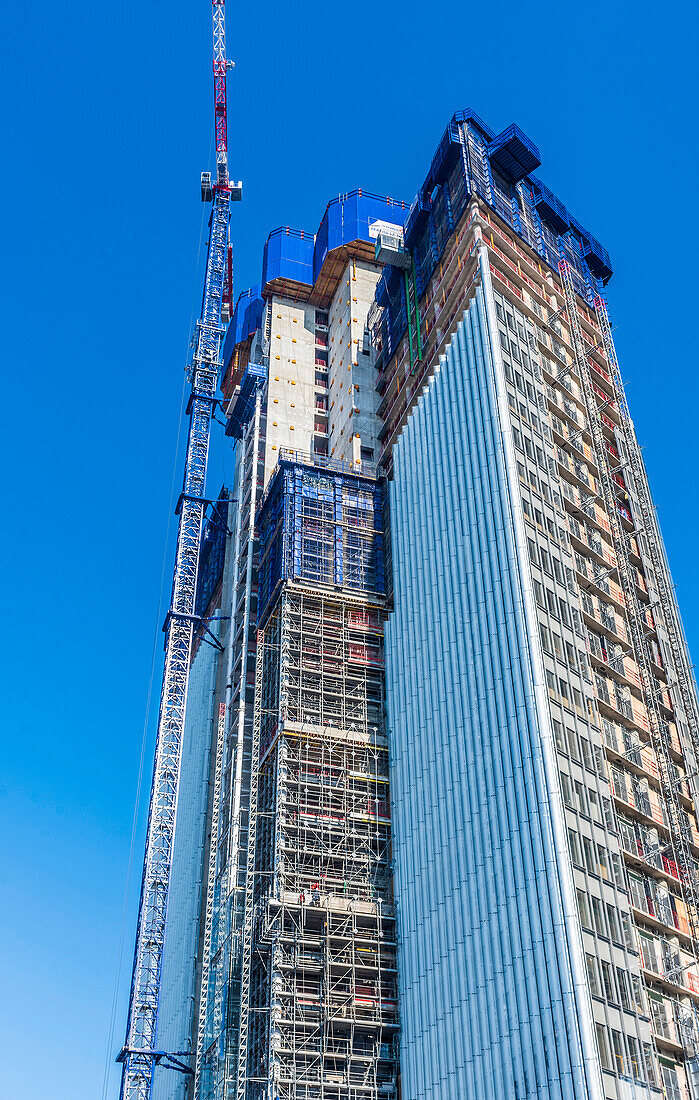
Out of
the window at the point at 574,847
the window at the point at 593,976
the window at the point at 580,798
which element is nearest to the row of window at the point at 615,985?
the window at the point at 593,976

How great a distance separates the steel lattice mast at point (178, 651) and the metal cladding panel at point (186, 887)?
15.5ft

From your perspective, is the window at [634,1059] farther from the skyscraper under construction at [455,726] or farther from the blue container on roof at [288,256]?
the blue container on roof at [288,256]

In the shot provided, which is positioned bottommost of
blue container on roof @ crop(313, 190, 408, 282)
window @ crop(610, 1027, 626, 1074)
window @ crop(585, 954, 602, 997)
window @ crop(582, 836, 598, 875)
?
window @ crop(610, 1027, 626, 1074)

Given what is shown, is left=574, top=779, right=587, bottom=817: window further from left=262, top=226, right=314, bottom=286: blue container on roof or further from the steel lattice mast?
left=262, top=226, right=314, bottom=286: blue container on roof

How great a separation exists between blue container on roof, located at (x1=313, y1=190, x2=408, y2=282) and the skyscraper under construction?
10497 millimetres

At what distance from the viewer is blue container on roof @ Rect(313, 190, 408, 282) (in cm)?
13175

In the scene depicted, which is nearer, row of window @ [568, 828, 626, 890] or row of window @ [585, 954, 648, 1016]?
row of window @ [585, 954, 648, 1016]

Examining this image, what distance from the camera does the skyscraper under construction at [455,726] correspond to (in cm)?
6956

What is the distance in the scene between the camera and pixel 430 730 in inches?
3351

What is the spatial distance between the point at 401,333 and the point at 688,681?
42888 millimetres

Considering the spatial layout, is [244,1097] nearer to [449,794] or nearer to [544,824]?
[449,794]

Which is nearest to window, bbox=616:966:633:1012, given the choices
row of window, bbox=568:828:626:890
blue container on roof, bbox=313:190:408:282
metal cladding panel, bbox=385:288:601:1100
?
metal cladding panel, bbox=385:288:601:1100

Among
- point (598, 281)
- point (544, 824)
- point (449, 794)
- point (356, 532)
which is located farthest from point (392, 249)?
point (544, 824)

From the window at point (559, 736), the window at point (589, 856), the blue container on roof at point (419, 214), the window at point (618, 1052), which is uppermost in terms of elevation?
the blue container on roof at point (419, 214)
